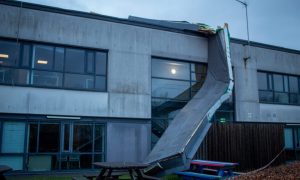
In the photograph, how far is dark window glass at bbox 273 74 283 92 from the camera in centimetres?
2025

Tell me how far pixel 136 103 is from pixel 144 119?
0.90 m

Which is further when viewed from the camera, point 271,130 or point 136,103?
point 271,130

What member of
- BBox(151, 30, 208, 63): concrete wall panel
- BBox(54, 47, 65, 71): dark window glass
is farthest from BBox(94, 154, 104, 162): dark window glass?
BBox(151, 30, 208, 63): concrete wall panel

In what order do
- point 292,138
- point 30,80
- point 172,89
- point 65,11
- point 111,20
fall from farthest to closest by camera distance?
point 292,138, point 172,89, point 111,20, point 65,11, point 30,80

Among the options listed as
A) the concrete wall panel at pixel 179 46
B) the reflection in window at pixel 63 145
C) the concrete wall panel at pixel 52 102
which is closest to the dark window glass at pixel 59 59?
the concrete wall panel at pixel 52 102

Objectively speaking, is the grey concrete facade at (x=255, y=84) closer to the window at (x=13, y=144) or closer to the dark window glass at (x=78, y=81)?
the dark window glass at (x=78, y=81)

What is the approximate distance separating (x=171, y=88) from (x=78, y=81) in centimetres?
508

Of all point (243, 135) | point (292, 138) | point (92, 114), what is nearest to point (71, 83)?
point (92, 114)

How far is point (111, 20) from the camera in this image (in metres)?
15.5

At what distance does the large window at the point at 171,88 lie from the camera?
16.2 meters

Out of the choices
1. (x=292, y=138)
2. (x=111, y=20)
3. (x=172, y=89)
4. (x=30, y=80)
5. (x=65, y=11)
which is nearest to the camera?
(x=30, y=80)

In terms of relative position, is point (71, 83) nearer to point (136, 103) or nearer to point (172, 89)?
point (136, 103)

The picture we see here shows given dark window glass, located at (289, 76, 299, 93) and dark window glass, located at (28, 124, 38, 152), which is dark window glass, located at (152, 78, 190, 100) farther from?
dark window glass, located at (289, 76, 299, 93)

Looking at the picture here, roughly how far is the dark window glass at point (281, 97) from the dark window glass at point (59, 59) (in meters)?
13.4
